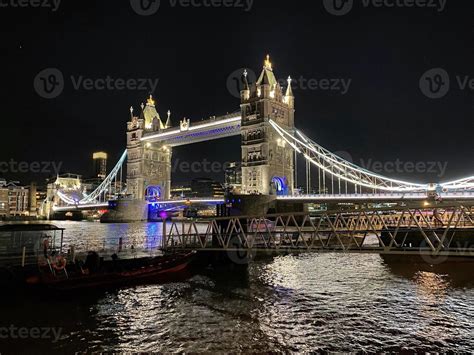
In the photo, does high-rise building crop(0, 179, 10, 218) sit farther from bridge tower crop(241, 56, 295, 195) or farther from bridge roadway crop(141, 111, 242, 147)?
bridge tower crop(241, 56, 295, 195)

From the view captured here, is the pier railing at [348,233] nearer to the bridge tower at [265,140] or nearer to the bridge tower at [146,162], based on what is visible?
the bridge tower at [265,140]

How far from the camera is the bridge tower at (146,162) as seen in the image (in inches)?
4975

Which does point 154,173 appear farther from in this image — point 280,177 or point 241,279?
point 241,279

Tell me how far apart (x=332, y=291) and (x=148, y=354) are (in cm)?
1281

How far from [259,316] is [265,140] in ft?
227

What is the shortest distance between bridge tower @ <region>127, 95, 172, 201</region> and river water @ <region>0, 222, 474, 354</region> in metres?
104

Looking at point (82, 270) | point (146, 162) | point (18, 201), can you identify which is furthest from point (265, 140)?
point (18, 201)

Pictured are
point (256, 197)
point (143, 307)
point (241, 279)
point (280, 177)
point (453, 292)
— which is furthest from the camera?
point (280, 177)

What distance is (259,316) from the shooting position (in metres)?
17.5

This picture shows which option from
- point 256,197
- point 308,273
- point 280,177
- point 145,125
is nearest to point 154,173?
point 145,125

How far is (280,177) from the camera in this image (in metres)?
87.0

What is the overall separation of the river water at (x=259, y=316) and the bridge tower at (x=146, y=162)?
4084 inches

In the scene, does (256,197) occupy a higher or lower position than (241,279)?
higher

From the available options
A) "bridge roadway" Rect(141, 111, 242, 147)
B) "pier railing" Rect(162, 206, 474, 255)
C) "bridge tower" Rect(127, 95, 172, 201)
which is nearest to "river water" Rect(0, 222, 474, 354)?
"pier railing" Rect(162, 206, 474, 255)
